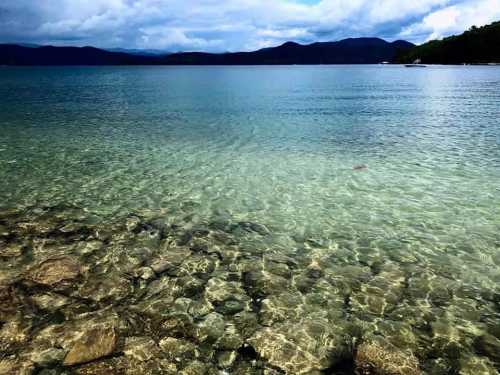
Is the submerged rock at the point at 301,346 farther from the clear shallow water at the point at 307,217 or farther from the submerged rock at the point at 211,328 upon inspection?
the submerged rock at the point at 211,328

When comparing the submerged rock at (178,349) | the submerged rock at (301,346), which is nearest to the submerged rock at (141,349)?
the submerged rock at (178,349)

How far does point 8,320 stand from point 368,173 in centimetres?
1886

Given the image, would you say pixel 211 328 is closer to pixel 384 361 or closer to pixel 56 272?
pixel 384 361

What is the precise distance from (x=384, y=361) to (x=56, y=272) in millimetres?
9445

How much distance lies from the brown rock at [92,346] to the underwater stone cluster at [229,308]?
3 cm

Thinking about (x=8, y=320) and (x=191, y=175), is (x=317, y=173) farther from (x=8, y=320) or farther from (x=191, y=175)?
(x=8, y=320)

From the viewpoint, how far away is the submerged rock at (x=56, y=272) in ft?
35.5

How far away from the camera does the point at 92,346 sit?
8188 mm

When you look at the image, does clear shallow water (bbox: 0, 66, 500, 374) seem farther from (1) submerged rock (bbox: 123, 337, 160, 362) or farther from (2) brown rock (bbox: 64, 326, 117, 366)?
(2) brown rock (bbox: 64, 326, 117, 366)

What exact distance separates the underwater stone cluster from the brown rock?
3cm

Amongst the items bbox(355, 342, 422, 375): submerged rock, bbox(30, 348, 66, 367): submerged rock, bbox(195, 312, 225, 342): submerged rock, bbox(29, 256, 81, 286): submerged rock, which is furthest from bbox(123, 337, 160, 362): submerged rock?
bbox(355, 342, 422, 375): submerged rock

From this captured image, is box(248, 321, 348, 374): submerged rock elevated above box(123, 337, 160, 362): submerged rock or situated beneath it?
situated beneath

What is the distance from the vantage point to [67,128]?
3900cm

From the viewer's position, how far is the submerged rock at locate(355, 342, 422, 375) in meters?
7.60
